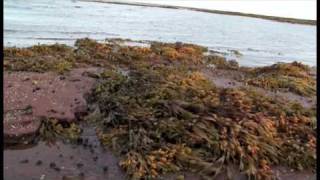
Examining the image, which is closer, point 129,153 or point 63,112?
point 129,153

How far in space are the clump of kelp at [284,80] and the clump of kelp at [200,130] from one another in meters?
2.89

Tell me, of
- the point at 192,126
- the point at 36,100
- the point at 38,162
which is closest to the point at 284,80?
the point at 192,126

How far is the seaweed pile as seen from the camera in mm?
7480

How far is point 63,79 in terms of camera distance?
11.4m

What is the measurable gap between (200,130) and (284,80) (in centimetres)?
629

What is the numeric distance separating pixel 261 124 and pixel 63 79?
510cm

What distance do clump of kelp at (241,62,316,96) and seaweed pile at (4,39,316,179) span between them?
2.39m

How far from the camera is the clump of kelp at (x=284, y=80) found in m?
13.1

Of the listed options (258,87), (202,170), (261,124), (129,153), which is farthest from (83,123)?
(258,87)

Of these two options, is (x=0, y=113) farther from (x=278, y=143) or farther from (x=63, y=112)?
(x=278, y=143)

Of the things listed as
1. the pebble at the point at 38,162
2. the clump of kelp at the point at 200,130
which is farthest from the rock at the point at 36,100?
the pebble at the point at 38,162

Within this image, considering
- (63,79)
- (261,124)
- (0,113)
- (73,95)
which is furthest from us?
(63,79)

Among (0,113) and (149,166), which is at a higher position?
(0,113)

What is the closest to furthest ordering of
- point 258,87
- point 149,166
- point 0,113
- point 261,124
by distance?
point 0,113 → point 149,166 → point 261,124 → point 258,87
